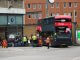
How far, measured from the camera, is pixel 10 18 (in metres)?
49.0

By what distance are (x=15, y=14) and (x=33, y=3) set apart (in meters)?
57.6

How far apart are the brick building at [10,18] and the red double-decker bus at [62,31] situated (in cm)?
705

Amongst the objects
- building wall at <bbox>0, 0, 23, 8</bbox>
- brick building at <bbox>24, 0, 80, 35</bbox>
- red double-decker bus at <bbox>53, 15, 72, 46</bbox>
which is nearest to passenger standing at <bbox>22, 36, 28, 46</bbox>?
red double-decker bus at <bbox>53, 15, 72, 46</bbox>

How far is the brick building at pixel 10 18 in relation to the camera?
48.3 metres

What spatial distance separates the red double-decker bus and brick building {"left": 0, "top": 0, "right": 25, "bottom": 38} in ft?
23.1

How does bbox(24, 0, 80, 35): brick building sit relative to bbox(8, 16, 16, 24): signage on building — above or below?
above

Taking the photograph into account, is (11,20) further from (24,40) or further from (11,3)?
(24,40)

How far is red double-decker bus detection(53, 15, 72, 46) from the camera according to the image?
43.4 m

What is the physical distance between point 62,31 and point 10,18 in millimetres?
8495

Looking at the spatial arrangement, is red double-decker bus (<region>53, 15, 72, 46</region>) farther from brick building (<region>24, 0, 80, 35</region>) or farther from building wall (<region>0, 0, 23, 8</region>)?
brick building (<region>24, 0, 80, 35</region>)

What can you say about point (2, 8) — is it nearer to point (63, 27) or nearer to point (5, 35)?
point (5, 35)

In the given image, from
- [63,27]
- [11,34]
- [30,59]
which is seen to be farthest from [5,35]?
[30,59]

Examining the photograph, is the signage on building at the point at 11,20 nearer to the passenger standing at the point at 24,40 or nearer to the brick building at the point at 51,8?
the passenger standing at the point at 24,40

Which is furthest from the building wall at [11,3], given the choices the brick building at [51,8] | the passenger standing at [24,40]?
the brick building at [51,8]
